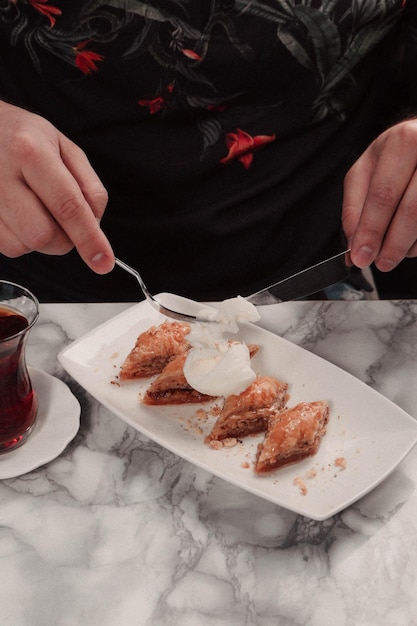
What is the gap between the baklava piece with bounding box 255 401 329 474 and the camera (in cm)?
101

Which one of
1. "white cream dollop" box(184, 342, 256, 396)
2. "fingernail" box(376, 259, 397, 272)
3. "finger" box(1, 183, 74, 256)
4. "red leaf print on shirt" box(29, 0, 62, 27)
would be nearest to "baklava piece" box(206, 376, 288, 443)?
"white cream dollop" box(184, 342, 256, 396)

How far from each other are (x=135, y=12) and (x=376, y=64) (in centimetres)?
47

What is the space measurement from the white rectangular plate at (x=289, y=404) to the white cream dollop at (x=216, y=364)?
5 centimetres

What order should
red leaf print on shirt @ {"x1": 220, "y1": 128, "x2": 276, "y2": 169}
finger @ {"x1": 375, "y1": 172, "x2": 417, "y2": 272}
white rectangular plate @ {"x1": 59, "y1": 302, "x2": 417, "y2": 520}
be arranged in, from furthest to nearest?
red leaf print on shirt @ {"x1": 220, "y1": 128, "x2": 276, "y2": 169} → finger @ {"x1": 375, "y1": 172, "x2": 417, "y2": 272} → white rectangular plate @ {"x1": 59, "y1": 302, "x2": 417, "y2": 520}

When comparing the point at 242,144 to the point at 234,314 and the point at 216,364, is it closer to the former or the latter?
the point at 234,314

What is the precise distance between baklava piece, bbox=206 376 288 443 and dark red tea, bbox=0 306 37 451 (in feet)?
0.84

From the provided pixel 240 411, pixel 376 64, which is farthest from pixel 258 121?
pixel 240 411

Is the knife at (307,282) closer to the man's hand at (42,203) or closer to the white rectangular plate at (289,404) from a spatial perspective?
the white rectangular plate at (289,404)

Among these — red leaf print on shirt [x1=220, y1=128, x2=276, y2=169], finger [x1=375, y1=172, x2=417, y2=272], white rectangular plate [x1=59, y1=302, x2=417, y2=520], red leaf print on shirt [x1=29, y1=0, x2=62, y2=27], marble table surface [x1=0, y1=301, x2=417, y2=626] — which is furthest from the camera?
red leaf print on shirt [x1=220, y1=128, x2=276, y2=169]

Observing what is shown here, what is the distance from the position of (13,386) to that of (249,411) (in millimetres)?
326

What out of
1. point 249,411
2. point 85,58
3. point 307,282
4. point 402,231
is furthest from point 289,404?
point 85,58

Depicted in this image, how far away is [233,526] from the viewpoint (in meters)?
0.96

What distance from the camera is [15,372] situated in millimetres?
1014

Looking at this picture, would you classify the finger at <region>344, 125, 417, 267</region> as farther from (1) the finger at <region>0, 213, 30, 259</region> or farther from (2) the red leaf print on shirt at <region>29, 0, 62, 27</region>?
(2) the red leaf print on shirt at <region>29, 0, 62, 27</region>
